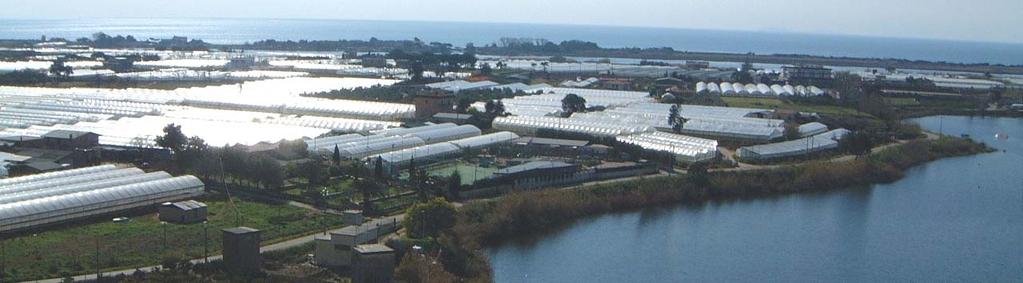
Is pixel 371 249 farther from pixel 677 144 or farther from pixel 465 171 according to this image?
pixel 677 144

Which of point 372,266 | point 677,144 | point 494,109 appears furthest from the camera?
point 494,109

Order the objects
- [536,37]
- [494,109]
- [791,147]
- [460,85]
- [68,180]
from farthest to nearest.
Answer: [536,37] < [460,85] < [494,109] < [791,147] < [68,180]

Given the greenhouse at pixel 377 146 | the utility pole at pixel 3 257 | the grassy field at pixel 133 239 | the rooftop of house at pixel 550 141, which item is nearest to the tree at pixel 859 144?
the rooftop of house at pixel 550 141

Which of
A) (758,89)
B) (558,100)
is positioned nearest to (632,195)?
(558,100)

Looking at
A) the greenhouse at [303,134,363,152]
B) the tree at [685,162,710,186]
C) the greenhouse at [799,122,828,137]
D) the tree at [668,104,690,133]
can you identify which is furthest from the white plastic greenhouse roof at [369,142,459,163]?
the greenhouse at [799,122,828,137]

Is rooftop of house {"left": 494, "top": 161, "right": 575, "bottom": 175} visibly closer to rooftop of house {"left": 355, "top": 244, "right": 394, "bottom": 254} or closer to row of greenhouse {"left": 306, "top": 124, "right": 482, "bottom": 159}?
row of greenhouse {"left": 306, "top": 124, "right": 482, "bottom": 159}

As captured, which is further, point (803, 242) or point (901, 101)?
point (901, 101)
